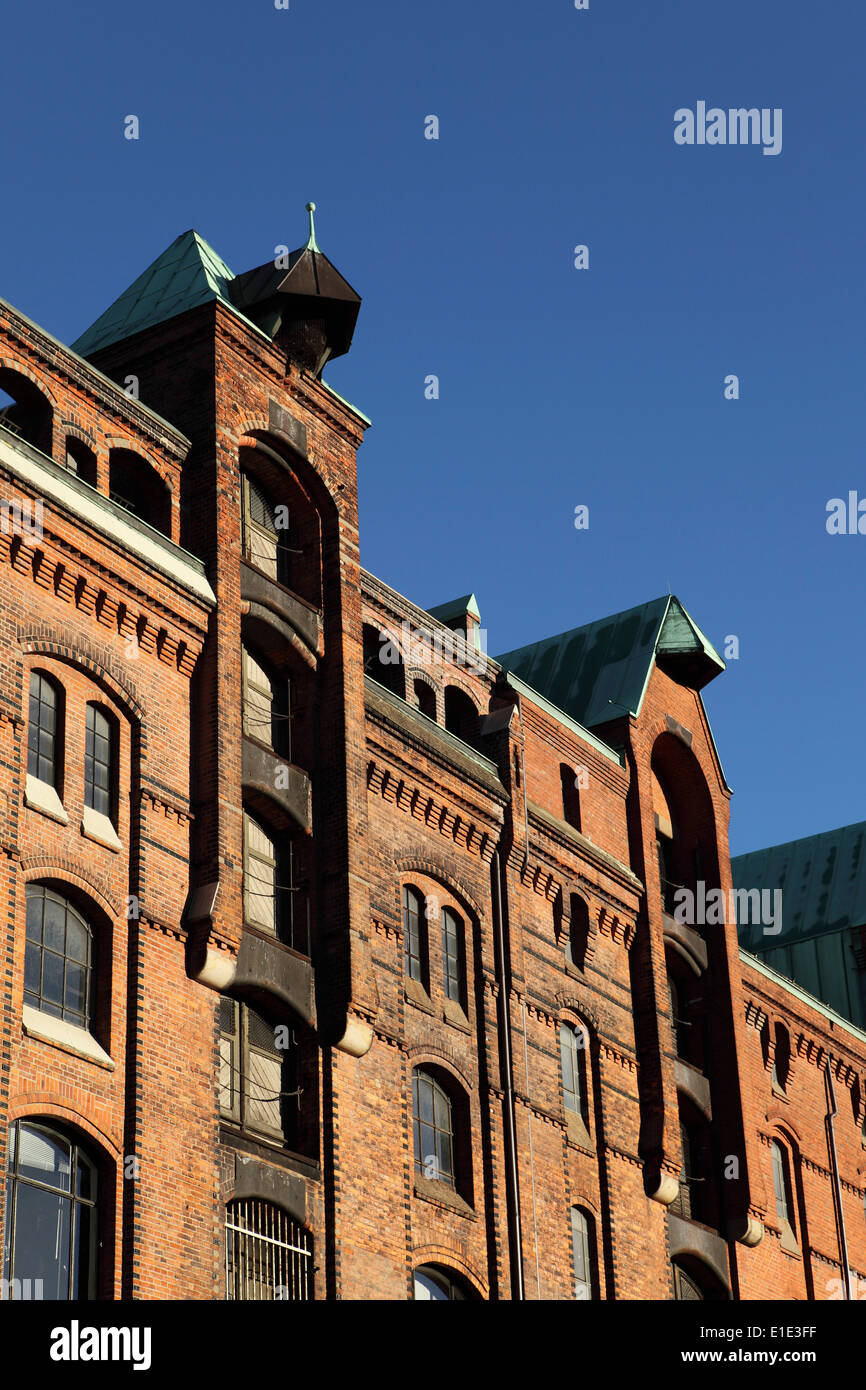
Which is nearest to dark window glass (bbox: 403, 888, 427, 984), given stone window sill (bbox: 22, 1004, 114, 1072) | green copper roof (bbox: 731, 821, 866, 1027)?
stone window sill (bbox: 22, 1004, 114, 1072)

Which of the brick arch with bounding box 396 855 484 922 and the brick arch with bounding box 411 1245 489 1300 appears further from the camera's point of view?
the brick arch with bounding box 396 855 484 922

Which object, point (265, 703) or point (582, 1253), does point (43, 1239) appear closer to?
point (265, 703)

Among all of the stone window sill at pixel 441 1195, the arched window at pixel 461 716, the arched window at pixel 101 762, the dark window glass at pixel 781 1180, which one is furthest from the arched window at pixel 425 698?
the dark window glass at pixel 781 1180

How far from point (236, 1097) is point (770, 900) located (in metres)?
31.5

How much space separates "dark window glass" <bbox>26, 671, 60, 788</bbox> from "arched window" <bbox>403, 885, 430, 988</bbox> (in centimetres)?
817

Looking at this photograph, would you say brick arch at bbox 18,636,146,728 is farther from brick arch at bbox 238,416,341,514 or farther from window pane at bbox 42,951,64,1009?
brick arch at bbox 238,416,341,514

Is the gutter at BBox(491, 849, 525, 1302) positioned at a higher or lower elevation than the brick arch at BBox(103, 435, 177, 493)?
lower

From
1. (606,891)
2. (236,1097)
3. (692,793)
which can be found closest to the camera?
(236,1097)

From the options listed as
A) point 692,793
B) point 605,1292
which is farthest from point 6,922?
point 692,793

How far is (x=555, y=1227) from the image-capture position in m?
32.9

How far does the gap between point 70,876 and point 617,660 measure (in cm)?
2000

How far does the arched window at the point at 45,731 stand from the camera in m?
25.1

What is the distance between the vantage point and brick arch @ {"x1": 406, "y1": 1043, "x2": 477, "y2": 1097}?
30778 millimetres
